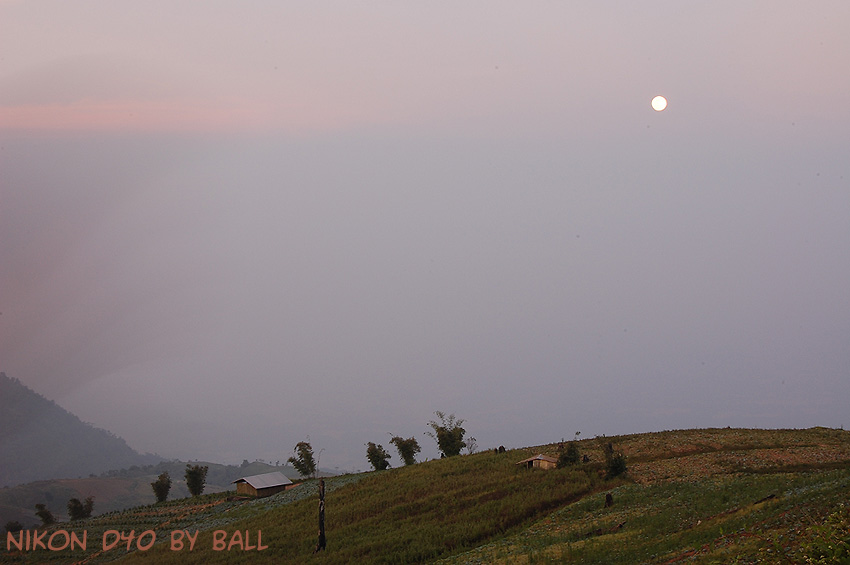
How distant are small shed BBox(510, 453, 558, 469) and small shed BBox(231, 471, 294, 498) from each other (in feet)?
132

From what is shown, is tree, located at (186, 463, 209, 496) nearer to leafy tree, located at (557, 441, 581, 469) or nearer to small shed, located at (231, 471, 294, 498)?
small shed, located at (231, 471, 294, 498)

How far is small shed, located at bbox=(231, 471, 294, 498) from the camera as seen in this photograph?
91.9 m

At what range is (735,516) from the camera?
32.2 metres

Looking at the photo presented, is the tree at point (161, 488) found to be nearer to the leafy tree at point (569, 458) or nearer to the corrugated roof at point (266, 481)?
the corrugated roof at point (266, 481)

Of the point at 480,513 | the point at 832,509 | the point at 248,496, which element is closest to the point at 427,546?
the point at 480,513

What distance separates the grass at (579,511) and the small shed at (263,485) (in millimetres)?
5803

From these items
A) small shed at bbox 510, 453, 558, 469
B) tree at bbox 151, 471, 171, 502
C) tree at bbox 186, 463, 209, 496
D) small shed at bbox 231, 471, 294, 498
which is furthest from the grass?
tree at bbox 151, 471, 171, 502

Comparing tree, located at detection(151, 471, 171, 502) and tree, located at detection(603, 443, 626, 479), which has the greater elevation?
tree, located at detection(151, 471, 171, 502)

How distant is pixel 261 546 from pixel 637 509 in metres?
32.0

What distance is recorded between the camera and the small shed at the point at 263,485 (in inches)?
3620

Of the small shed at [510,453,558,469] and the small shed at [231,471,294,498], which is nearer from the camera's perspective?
the small shed at [510,453,558,469]

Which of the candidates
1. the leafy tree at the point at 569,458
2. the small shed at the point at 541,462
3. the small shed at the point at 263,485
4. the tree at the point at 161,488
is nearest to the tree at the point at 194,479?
the tree at the point at 161,488

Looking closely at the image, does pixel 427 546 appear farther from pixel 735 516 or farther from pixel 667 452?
pixel 667 452

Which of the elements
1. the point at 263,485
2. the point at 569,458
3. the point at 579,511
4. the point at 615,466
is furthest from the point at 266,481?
the point at 579,511
